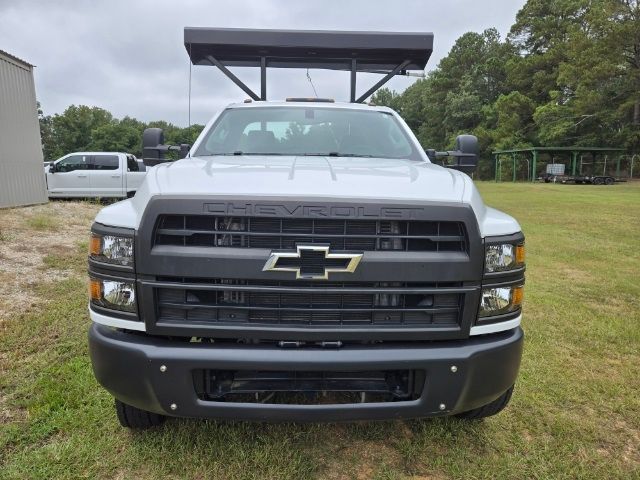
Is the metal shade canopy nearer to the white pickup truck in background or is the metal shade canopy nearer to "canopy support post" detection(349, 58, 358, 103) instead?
"canopy support post" detection(349, 58, 358, 103)

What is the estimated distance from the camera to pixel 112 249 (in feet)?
7.06

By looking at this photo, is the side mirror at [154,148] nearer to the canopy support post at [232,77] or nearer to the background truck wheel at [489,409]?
the canopy support post at [232,77]

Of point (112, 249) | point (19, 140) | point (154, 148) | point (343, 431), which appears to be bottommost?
point (343, 431)

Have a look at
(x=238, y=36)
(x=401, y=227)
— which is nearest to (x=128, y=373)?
(x=401, y=227)

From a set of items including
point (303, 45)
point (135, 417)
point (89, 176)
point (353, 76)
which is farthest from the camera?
point (89, 176)

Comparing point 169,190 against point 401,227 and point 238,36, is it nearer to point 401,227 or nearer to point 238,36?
point 401,227

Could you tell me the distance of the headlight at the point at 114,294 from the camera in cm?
213

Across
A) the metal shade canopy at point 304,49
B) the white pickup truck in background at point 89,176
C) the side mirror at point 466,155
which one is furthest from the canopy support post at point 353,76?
the white pickup truck in background at point 89,176

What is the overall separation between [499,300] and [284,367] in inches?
40.4

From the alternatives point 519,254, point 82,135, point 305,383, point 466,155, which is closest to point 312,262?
point 305,383

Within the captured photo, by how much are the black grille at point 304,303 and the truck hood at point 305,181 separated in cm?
39

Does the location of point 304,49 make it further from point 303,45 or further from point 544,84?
point 544,84

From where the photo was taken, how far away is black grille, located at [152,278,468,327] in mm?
2088

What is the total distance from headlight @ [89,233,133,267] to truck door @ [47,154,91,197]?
1536 cm
